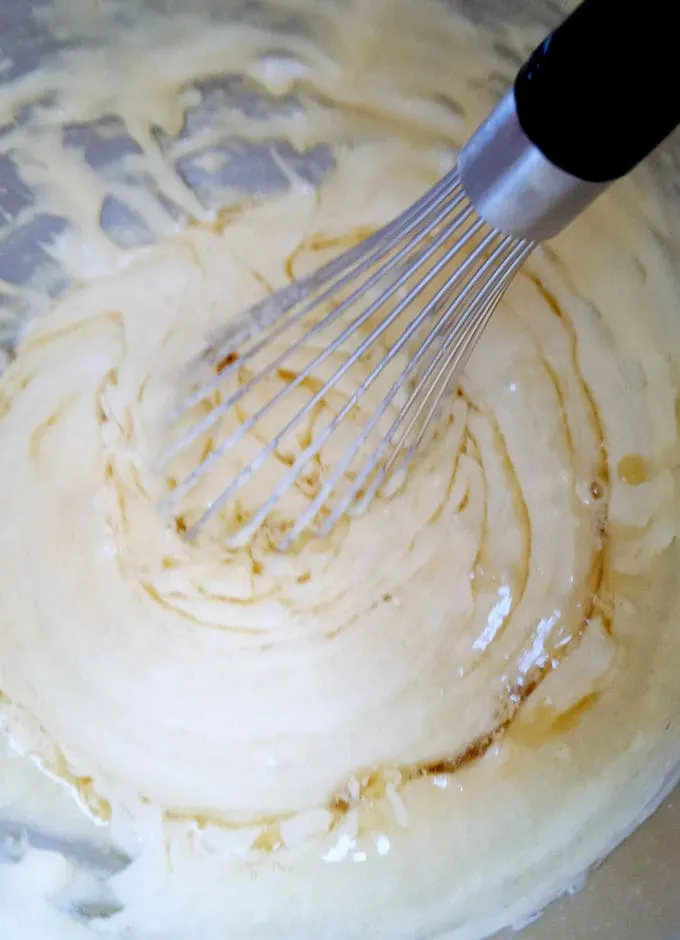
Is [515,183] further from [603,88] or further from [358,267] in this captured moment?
[358,267]

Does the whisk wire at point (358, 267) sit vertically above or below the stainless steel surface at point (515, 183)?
below

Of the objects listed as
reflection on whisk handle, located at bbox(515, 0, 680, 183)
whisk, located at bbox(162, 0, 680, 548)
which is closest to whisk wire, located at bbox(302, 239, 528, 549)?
whisk, located at bbox(162, 0, 680, 548)


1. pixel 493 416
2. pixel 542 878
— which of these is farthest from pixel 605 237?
pixel 542 878

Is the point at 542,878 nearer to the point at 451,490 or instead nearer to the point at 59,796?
the point at 451,490

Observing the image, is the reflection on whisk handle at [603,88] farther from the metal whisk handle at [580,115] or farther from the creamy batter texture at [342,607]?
the creamy batter texture at [342,607]

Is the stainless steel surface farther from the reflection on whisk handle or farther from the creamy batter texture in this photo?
the creamy batter texture

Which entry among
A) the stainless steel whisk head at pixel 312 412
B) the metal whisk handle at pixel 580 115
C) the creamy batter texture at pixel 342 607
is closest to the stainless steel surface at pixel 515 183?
the metal whisk handle at pixel 580 115
